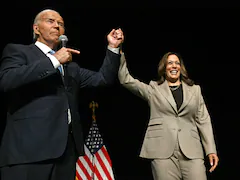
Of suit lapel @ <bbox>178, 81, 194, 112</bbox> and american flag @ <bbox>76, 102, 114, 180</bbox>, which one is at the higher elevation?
suit lapel @ <bbox>178, 81, 194, 112</bbox>

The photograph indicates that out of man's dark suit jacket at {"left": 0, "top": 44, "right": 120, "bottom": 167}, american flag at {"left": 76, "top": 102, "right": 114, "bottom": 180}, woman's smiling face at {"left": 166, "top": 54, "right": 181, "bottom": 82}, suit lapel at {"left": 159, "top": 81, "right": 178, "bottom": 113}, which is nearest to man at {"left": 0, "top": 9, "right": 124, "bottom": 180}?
man's dark suit jacket at {"left": 0, "top": 44, "right": 120, "bottom": 167}

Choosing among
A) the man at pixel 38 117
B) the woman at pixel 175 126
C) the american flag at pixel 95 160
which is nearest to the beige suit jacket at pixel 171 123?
the woman at pixel 175 126

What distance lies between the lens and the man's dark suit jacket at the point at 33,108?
1.91 meters

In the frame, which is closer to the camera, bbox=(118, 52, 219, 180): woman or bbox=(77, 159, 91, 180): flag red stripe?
bbox=(118, 52, 219, 180): woman

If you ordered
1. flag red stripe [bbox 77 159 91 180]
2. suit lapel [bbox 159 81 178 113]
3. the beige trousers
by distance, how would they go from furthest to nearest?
flag red stripe [bbox 77 159 91 180] < suit lapel [bbox 159 81 178 113] < the beige trousers

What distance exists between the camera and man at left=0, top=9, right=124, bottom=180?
1900 millimetres

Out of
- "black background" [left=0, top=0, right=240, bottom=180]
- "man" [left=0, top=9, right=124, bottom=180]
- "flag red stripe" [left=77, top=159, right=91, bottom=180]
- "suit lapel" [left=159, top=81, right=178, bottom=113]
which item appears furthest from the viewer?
"black background" [left=0, top=0, right=240, bottom=180]

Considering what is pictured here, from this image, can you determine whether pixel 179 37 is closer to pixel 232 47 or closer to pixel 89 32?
pixel 232 47

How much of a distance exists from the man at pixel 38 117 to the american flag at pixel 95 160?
1.96 m

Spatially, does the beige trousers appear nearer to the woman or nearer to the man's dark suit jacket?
the woman

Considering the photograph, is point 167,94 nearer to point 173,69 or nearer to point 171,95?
point 171,95

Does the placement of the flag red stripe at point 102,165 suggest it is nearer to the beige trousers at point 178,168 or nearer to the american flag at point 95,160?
the american flag at point 95,160

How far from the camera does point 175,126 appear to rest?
2920 millimetres

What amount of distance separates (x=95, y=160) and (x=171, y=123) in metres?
1.33
